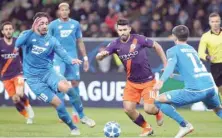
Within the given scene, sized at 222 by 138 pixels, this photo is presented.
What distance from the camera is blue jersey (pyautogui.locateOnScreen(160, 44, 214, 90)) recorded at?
1288 cm

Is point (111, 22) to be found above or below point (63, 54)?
below

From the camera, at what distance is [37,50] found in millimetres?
14922

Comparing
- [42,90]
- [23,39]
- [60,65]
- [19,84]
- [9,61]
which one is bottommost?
[19,84]

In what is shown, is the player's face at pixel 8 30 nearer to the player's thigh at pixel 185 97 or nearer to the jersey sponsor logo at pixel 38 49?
the jersey sponsor logo at pixel 38 49

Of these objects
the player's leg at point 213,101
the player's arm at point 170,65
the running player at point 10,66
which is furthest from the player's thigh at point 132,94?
the running player at point 10,66

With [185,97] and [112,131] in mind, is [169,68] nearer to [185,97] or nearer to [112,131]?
[185,97]

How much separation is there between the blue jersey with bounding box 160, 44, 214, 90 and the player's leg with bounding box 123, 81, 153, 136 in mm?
1844

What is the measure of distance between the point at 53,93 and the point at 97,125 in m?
2.39

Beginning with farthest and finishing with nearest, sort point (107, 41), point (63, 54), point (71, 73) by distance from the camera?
point (107, 41) < point (71, 73) < point (63, 54)

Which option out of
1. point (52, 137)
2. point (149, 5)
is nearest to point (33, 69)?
point (52, 137)

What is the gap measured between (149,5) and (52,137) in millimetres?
11388

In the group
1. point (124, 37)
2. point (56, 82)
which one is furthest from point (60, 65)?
point (124, 37)

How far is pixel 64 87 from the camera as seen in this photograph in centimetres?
1463

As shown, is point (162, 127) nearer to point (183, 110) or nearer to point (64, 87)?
point (64, 87)
